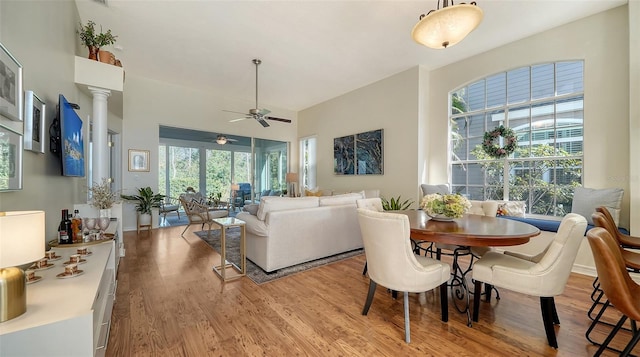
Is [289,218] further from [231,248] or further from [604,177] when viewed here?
[604,177]

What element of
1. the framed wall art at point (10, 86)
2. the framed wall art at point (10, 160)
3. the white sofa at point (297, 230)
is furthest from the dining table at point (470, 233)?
the framed wall art at point (10, 86)

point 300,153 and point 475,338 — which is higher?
point 300,153

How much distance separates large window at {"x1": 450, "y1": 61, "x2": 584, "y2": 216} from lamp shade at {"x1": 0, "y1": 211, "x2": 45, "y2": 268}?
17.4 feet

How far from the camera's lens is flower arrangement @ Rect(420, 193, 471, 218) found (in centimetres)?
225

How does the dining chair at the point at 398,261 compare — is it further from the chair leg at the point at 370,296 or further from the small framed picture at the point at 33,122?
the small framed picture at the point at 33,122

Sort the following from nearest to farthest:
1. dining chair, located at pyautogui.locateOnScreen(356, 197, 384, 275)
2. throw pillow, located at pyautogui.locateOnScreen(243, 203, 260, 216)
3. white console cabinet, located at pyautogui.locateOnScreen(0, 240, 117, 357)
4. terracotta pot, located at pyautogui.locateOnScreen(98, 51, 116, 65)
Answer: white console cabinet, located at pyautogui.locateOnScreen(0, 240, 117, 357) < dining chair, located at pyautogui.locateOnScreen(356, 197, 384, 275) < terracotta pot, located at pyautogui.locateOnScreen(98, 51, 116, 65) < throw pillow, located at pyautogui.locateOnScreen(243, 203, 260, 216)

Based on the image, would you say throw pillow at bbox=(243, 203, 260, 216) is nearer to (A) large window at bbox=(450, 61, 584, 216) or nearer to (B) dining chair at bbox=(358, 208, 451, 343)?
(B) dining chair at bbox=(358, 208, 451, 343)

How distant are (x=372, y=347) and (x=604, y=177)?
385 centimetres

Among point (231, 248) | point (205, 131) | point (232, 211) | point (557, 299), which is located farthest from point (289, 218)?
point (232, 211)

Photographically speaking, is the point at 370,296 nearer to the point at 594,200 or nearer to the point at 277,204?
the point at 277,204

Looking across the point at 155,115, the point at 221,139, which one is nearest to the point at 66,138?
the point at 155,115

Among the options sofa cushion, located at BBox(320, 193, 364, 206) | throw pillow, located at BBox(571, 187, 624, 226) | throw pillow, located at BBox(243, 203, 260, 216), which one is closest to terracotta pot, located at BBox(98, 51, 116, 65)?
throw pillow, located at BBox(243, 203, 260, 216)

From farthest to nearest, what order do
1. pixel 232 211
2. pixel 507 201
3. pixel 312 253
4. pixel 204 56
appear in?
pixel 232 211 → pixel 204 56 → pixel 507 201 → pixel 312 253

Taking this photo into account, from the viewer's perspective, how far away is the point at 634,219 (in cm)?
280
